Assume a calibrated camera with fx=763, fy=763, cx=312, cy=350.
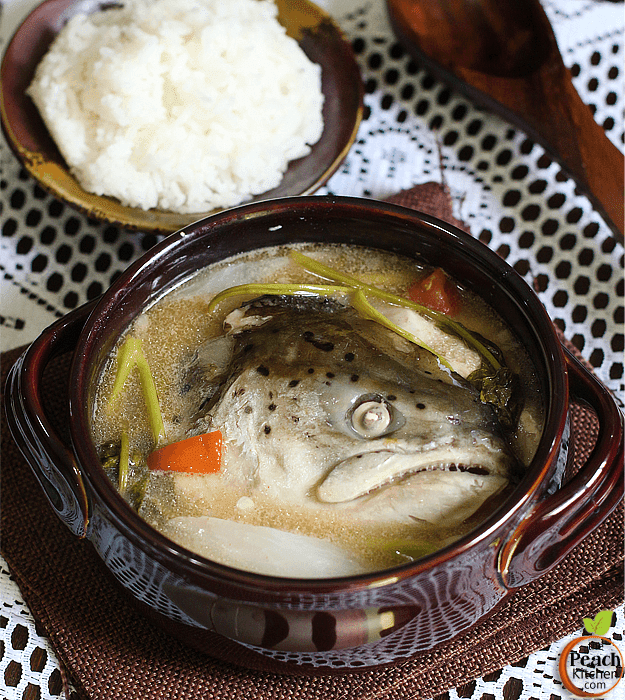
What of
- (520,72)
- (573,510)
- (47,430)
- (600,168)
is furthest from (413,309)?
(520,72)

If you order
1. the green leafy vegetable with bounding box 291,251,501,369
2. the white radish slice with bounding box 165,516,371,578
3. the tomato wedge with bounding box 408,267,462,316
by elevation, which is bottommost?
the white radish slice with bounding box 165,516,371,578

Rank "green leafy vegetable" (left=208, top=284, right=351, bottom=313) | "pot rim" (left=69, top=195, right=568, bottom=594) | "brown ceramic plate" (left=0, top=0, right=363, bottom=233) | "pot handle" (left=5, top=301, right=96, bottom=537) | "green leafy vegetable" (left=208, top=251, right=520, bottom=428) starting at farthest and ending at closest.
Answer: "brown ceramic plate" (left=0, top=0, right=363, bottom=233) < "green leafy vegetable" (left=208, top=284, right=351, bottom=313) < "green leafy vegetable" (left=208, top=251, right=520, bottom=428) < "pot handle" (left=5, top=301, right=96, bottom=537) < "pot rim" (left=69, top=195, right=568, bottom=594)

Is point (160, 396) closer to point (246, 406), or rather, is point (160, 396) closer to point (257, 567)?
point (246, 406)

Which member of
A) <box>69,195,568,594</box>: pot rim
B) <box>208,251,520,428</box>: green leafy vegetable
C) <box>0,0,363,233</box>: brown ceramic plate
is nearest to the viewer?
<box>69,195,568,594</box>: pot rim

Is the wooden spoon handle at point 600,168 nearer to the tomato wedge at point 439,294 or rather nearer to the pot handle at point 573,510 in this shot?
the tomato wedge at point 439,294

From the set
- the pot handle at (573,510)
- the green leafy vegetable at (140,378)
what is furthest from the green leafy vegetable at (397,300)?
the green leafy vegetable at (140,378)

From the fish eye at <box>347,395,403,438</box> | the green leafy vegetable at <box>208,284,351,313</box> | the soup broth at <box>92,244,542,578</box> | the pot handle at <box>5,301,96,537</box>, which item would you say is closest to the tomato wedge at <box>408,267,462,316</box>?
the soup broth at <box>92,244,542,578</box>

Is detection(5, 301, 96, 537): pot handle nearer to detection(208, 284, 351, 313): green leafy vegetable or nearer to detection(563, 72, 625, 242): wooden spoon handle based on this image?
detection(208, 284, 351, 313): green leafy vegetable
